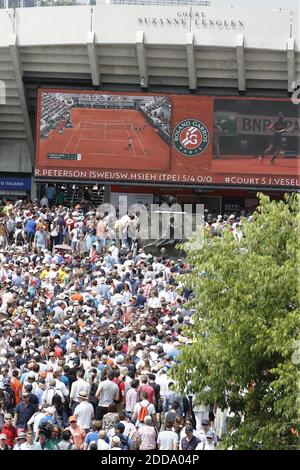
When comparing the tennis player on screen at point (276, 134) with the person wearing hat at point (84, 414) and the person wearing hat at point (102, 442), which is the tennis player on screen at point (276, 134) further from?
the person wearing hat at point (102, 442)

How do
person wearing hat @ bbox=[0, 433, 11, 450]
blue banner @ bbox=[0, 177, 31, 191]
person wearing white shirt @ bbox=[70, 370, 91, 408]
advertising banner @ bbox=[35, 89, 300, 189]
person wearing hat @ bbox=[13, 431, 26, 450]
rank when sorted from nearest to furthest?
1. person wearing hat @ bbox=[0, 433, 11, 450]
2. person wearing hat @ bbox=[13, 431, 26, 450]
3. person wearing white shirt @ bbox=[70, 370, 91, 408]
4. advertising banner @ bbox=[35, 89, 300, 189]
5. blue banner @ bbox=[0, 177, 31, 191]

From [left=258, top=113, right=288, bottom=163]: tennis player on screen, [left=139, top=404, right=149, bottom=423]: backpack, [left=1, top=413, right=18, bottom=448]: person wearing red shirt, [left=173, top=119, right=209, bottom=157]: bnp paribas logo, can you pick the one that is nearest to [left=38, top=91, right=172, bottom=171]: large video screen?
[left=173, top=119, right=209, bottom=157]: bnp paribas logo

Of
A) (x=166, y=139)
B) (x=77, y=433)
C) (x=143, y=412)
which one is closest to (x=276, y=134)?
(x=166, y=139)

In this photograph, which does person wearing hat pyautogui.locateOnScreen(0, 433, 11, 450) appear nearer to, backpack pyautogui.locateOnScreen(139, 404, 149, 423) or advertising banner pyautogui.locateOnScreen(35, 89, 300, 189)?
backpack pyautogui.locateOnScreen(139, 404, 149, 423)

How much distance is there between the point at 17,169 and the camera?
5003cm

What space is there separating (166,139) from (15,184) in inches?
234

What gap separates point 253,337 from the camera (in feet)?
68.6

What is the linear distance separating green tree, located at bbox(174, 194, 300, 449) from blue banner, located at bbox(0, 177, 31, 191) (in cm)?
2759

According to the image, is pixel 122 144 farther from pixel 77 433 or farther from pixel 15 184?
pixel 77 433

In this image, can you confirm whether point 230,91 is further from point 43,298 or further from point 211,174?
point 43,298

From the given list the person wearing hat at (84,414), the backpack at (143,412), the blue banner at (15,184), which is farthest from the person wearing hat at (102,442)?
the blue banner at (15,184)

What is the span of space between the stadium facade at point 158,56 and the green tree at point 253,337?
76.2 ft

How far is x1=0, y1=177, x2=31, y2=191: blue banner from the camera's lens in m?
49.6

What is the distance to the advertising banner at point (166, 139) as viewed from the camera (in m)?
46.1
